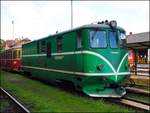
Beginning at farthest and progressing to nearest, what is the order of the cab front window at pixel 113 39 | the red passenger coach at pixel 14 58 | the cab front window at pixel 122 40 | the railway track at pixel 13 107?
the red passenger coach at pixel 14 58
the cab front window at pixel 122 40
the cab front window at pixel 113 39
the railway track at pixel 13 107

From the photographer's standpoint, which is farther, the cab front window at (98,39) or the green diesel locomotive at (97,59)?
the cab front window at (98,39)

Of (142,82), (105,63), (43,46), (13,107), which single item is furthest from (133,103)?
(43,46)

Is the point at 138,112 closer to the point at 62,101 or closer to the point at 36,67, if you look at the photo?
the point at 62,101

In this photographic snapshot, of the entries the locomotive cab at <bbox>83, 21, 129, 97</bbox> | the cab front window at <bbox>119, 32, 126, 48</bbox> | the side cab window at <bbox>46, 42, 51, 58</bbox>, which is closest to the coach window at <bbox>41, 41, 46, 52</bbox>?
the side cab window at <bbox>46, 42, 51, 58</bbox>

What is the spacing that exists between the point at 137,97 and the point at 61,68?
4.01 metres

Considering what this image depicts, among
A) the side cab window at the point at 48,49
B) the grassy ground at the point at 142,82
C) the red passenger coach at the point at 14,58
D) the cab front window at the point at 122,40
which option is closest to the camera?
the cab front window at the point at 122,40

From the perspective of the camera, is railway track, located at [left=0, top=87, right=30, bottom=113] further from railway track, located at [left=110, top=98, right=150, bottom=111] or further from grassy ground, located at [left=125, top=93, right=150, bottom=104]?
grassy ground, located at [left=125, top=93, right=150, bottom=104]

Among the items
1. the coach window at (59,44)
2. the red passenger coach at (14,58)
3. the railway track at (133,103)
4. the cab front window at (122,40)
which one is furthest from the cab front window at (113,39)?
the red passenger coach at (14,58)

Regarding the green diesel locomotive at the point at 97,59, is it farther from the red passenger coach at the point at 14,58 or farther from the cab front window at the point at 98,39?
the red passenger coach at the point at 14,58

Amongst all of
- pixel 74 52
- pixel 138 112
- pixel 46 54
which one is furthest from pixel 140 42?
→ pixel 138 112

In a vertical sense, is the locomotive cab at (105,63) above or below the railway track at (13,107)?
above

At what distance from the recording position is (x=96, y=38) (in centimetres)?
1520

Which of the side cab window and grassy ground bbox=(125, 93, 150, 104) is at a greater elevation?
the side cab window

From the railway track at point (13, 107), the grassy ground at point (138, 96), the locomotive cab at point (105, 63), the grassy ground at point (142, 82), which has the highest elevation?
the locomotive cab at point (105, 63)
